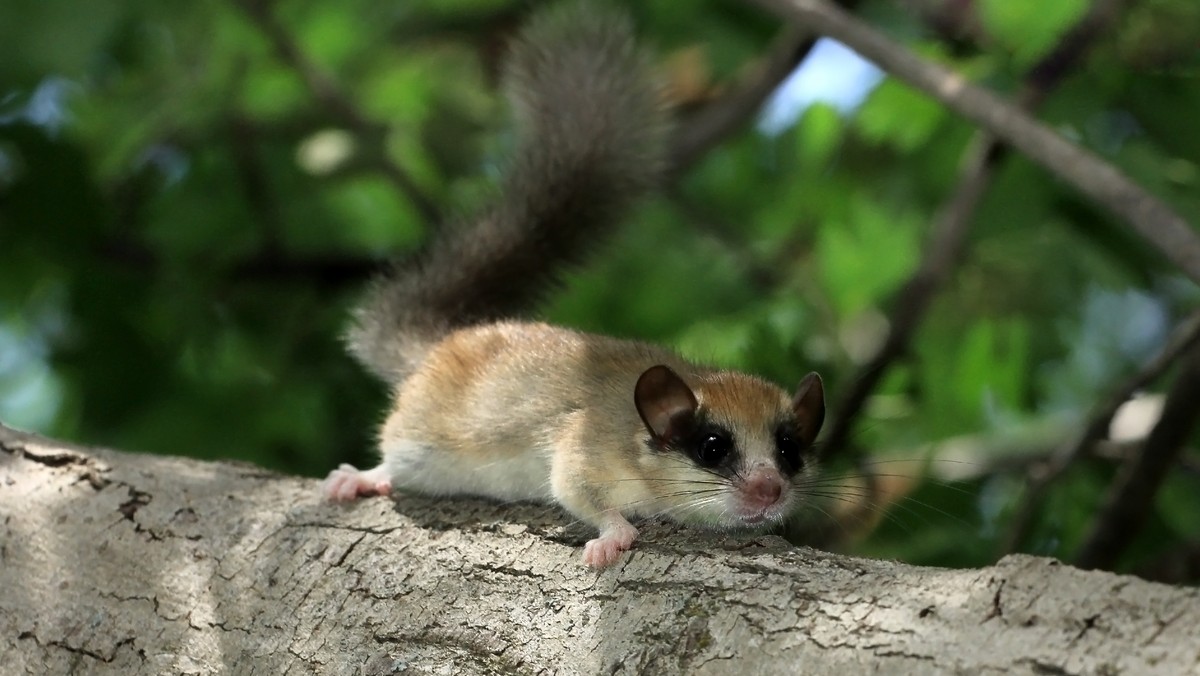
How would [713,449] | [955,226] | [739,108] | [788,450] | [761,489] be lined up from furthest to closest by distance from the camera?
[739,108] < [955,226] < [788,450] < [713,449] < [761,489]

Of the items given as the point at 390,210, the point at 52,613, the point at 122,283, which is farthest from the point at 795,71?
the point at 52,613

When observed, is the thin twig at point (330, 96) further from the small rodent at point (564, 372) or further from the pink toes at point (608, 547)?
the pink toes at point (608, 547)

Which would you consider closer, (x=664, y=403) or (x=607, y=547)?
(x=607, y=547)

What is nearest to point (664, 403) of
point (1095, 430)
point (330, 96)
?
point (1095, 430)

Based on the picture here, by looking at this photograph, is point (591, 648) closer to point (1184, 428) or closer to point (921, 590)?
point (921, 590)

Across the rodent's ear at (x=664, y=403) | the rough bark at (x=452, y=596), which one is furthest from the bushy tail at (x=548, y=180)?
the rough bark at (x=452, y=596)

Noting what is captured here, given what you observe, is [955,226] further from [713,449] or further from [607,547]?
[607,547]

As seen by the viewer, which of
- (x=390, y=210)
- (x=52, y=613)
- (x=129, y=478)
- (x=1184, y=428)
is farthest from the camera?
(x=390, y=210)
